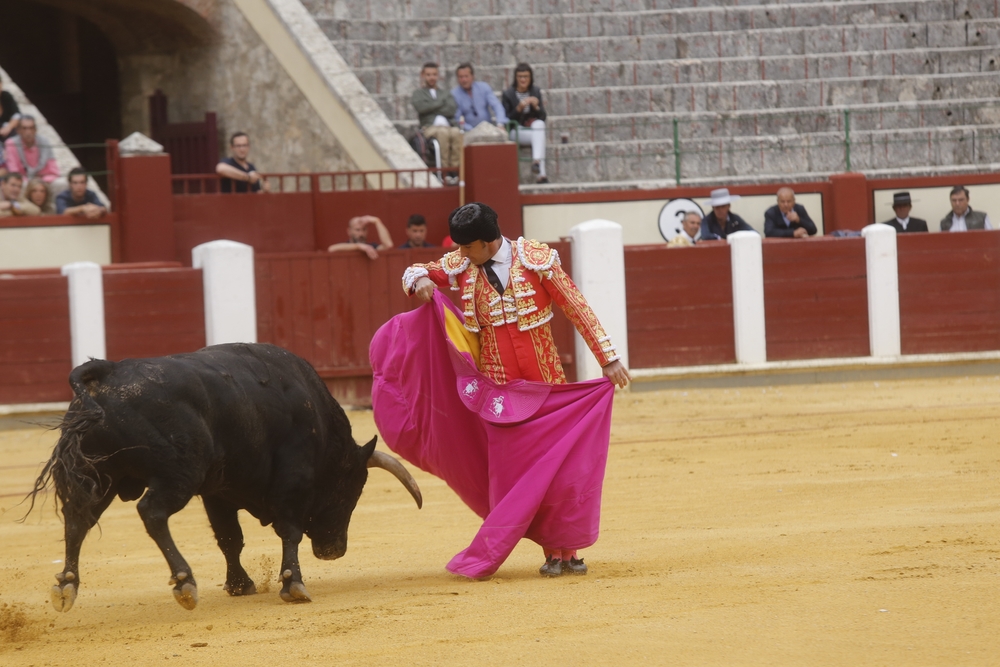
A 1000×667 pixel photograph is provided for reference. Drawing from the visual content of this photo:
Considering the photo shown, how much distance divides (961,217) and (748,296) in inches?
74.1

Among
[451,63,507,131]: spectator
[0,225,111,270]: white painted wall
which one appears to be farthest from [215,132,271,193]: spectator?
[451,63,507,131]: spectator

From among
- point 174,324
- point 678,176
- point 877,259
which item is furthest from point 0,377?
point 877,259

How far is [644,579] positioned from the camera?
429 cm

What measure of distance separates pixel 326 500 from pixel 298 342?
583 centimetres

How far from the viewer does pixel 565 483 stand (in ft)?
15.1

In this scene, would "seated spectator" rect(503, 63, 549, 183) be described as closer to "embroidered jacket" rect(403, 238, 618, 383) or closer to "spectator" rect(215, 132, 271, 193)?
"spectator" rect(215, 132, 271, 193)

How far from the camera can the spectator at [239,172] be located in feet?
36.9

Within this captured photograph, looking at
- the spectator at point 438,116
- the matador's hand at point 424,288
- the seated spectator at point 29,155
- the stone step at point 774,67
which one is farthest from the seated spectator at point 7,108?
the matador's hand at point 424,288

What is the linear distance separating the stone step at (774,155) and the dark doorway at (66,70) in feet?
18.6

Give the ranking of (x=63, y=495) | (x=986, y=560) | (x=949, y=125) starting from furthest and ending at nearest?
(x=949, y=125)
(x=986, y=560)
(x=63, y=495)

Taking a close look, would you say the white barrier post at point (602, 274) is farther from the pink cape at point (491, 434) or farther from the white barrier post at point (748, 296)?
the pink cape at point (491, 434)

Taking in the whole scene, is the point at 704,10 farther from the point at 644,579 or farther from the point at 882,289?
the point at 644,579

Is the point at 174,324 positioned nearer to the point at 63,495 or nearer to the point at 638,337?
the point at 638,337

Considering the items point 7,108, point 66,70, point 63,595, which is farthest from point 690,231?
point 66,70
